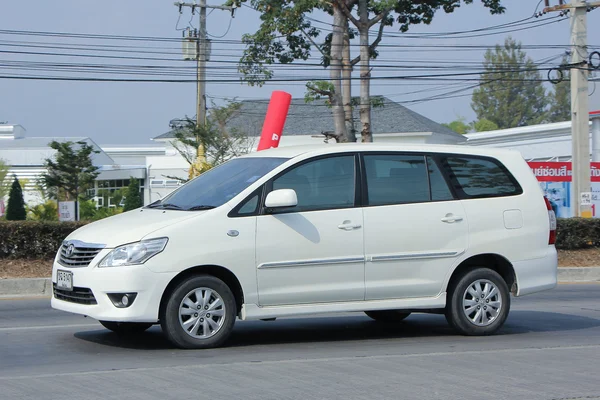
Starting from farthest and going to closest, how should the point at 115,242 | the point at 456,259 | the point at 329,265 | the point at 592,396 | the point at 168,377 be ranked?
1. the point at 456,259
2. the point at 329,265
3. the point at 115,242
4. the point at 168,377
5. the point at 592,396

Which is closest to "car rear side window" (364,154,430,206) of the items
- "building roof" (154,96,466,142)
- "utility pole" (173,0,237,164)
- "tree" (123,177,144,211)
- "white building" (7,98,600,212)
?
"utility pole" (173,0,237,164)

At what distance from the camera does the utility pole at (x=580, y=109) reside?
23594 millimetres

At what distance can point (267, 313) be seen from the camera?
8305mm

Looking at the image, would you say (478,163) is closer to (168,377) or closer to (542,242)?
(542,242)

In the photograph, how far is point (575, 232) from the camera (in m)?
19.9

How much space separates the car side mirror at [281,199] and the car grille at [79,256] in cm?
155

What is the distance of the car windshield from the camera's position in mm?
8445

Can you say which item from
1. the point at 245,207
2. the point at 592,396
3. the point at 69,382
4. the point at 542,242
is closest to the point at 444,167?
the point at 542,242

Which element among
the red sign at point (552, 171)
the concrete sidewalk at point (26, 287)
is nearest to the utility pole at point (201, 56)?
the red sign at point (552, 171)

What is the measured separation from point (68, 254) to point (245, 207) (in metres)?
1.64

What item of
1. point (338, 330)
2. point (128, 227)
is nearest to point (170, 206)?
point (128, 227)

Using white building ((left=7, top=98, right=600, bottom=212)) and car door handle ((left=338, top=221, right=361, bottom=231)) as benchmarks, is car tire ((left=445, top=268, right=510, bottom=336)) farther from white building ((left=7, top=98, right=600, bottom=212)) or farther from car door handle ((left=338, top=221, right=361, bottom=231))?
white building ((left=7, top=98, right=600, bottom=212))

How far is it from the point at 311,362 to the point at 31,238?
367 inches

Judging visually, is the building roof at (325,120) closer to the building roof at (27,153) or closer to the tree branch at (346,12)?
the building roof at (27,153)
